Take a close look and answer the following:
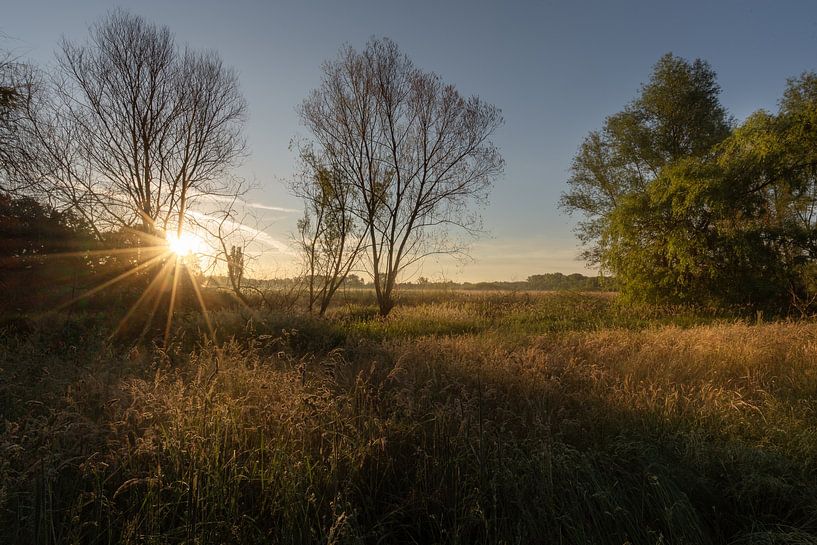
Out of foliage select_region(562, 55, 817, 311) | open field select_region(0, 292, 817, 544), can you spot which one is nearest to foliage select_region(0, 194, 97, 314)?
open field select_region(0, 292, 817, 544)

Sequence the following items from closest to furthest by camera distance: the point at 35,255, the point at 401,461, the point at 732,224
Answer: the point at 401,461, the point at 35,255, the point at 732,224

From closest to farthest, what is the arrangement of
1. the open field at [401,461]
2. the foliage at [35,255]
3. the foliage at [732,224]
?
the open field at [401,461], the foliage at [35,255], the foliage at [732,224]

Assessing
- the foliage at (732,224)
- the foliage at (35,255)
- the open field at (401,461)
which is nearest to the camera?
the open field at (401,461)

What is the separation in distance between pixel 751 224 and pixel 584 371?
13.8 metres

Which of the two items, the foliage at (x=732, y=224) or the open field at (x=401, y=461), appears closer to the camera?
the open field at (x=401, y=461)

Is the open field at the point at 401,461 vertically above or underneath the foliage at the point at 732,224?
underneath

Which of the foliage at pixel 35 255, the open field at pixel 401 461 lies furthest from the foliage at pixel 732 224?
the foliage at pixel 35 255

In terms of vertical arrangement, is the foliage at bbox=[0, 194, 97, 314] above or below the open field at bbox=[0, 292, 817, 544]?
above

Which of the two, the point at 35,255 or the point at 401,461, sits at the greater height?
the point at 35,255

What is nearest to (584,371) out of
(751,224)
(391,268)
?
(391,268)

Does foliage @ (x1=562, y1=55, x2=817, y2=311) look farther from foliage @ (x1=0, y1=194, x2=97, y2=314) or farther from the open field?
foliage @ (x1=0, y1=194, x2=97, y2=314)

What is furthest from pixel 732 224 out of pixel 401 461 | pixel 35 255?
pixel 35 255

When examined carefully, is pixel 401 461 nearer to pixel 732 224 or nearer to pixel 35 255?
pixel 35 255

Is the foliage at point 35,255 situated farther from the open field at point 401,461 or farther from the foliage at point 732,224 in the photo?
the foliage at point 732,224
